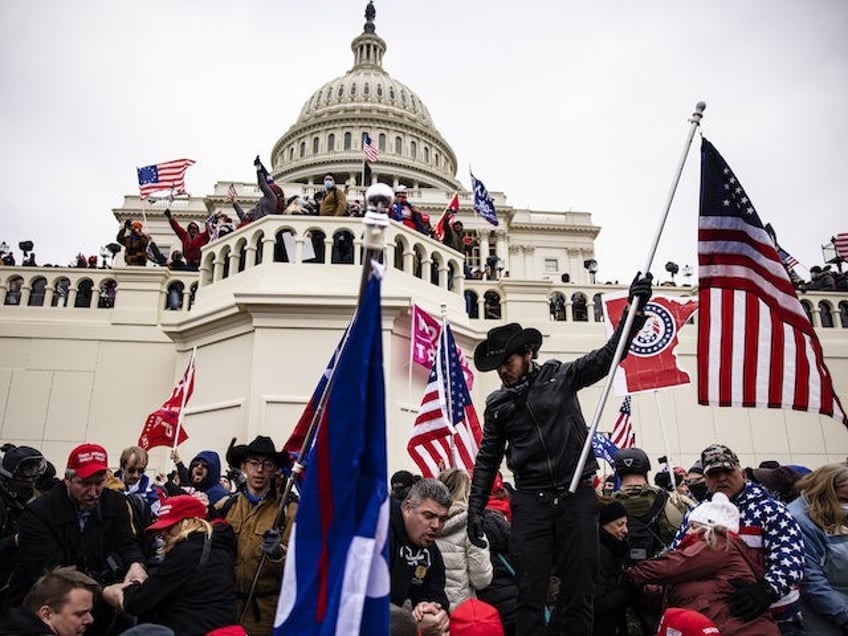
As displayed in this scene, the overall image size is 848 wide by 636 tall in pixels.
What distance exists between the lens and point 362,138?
71625mm

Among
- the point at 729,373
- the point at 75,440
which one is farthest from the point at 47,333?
the point at 729,373

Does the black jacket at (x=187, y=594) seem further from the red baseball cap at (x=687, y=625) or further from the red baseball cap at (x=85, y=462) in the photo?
the red baseball cap at (x=687, y=625)

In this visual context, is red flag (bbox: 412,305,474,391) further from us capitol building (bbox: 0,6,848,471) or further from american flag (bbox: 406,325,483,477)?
american flag (bbox: 406,325,483,477)

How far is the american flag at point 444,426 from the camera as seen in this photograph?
317 inches

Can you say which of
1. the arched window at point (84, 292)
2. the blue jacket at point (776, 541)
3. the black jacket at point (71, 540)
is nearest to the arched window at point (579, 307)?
the arched window at point (84, 292)

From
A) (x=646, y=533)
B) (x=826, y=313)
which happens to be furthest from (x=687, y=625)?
(x=826, y=313)

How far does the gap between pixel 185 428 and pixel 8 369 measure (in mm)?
4585

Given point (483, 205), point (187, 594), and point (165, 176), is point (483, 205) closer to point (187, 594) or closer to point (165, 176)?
point (165, 176)

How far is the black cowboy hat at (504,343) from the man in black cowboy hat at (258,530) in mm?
1589

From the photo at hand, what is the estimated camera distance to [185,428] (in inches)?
476

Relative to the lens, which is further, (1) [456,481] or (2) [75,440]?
(2) [75,440]

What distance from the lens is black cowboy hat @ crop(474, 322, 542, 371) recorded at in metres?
4.29

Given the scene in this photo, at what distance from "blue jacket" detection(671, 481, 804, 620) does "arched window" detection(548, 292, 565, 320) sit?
11.5 m

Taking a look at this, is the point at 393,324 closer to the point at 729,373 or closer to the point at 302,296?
the point at 302,296
